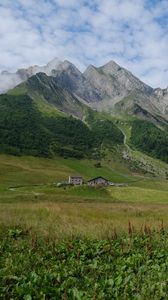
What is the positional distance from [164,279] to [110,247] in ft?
13.3

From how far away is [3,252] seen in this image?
1425 centimetres

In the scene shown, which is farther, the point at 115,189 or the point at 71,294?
the point at 115,189

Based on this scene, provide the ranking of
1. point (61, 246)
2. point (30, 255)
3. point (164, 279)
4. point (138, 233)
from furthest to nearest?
1. point (138, 233)
2. point (61, 246)
3. point (30, 255)
4. point (164, 279)

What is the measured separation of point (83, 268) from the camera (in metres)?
12.4

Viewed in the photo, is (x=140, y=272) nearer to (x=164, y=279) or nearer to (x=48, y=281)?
(x=164, y=279)

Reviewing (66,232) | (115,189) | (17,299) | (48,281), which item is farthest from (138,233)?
(115,189)

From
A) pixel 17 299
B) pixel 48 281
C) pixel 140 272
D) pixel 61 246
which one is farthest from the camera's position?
pixel 61 246

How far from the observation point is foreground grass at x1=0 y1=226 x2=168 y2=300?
9.99 meters

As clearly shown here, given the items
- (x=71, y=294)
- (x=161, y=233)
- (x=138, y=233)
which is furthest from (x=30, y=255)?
(x=161, y=233)

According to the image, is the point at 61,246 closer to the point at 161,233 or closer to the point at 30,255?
the point at 30,255

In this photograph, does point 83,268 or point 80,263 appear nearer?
point 83,268

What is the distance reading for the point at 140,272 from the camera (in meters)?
12.4

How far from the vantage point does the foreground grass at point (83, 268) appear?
9992 millimetres

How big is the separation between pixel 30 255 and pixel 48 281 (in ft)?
9.29
